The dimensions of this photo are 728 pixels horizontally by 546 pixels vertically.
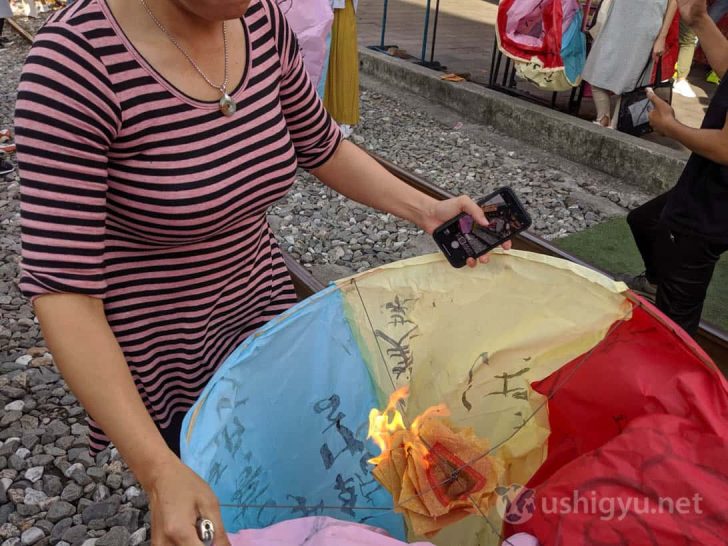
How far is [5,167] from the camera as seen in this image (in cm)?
479

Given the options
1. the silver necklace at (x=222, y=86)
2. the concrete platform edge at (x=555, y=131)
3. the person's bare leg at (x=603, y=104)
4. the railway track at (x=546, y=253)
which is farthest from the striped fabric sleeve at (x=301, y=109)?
the person's bare leg at (x=603, y=104)

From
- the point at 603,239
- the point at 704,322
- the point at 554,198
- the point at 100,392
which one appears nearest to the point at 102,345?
the point at 100,392

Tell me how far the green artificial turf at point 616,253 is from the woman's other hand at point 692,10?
53.6 inches

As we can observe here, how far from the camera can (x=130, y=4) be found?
3.38 ft

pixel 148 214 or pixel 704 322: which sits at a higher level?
pixel 148 214

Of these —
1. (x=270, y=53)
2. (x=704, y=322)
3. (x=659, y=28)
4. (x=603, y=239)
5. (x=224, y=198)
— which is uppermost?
(x=270, y=53)

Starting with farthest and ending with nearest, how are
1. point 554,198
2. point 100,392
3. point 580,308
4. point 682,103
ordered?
point 682,103 → point 554,198 → point 580,308 → point 100,392

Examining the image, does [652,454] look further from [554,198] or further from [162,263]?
[554,198]

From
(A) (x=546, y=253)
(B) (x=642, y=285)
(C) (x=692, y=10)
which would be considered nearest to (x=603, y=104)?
(B) (x=642, y=285)

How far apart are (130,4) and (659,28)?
5208 mm

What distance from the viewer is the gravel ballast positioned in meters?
2.20

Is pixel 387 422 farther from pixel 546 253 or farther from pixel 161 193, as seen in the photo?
pixel 546 253

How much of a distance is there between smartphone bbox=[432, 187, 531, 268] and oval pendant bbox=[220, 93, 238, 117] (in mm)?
518

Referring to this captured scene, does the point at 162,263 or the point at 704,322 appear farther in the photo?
the point at 704,322
